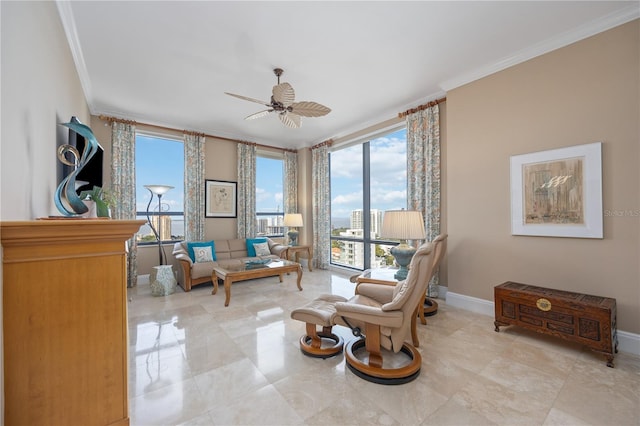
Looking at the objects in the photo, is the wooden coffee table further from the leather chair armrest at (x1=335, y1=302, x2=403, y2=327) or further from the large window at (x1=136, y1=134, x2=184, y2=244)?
the leather chair armrest at (x1=335, y1=302, x2=403, y2=327)

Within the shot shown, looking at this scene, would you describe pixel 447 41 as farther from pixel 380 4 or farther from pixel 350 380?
pixel 350 380

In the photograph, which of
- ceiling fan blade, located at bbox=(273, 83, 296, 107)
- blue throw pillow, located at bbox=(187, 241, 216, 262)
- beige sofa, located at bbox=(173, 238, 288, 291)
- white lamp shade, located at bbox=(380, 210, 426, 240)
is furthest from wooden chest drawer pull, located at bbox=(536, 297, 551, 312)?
blue throw pillow, located at bbox=(187, 241, 216, 262)

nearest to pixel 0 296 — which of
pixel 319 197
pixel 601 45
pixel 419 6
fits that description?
pixel 419 6

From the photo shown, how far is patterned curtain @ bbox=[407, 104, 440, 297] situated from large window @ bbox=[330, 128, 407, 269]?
327 millimetres

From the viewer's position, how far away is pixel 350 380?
1.99m

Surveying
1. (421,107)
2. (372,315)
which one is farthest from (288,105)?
(372,315)

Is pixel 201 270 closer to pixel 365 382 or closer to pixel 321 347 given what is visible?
pixel 321 347

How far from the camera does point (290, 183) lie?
661cm

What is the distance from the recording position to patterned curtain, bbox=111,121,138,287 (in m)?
4.49

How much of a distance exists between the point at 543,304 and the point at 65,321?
3507 mm

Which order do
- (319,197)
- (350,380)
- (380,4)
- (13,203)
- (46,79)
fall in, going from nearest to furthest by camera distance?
(13,203), (46,79), (350,380), (380,4), (319,197)

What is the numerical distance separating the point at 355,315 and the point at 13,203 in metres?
2.11

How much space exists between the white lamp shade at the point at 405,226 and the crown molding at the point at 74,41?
364cm

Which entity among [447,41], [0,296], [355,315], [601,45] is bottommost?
[355,315]
